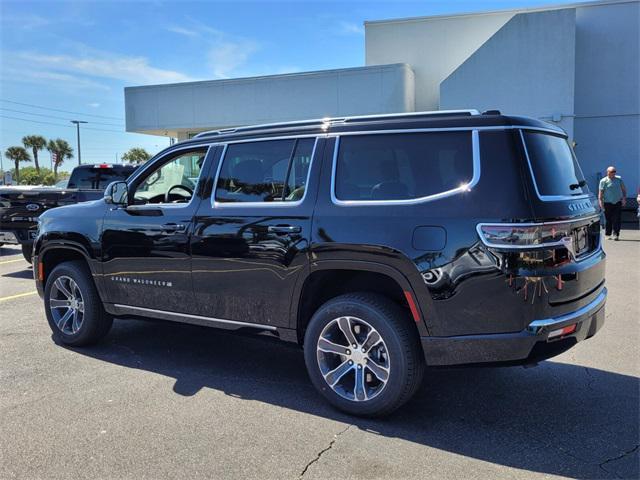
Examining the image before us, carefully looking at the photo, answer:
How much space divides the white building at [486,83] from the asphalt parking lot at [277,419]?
15827 mm

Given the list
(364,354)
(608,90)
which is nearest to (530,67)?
(608,90)

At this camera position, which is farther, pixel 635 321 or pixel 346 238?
pixel 635 321

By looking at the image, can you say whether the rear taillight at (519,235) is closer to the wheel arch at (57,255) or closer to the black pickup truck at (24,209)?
the wheel arch at (57,255)

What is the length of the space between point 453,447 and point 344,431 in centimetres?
69

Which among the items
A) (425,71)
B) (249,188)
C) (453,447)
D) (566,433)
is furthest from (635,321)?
(425,71)

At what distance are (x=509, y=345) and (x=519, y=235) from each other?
0.65m

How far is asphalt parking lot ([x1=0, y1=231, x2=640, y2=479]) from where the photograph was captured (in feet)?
10.1

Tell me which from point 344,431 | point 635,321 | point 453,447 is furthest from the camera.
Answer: point 635,321

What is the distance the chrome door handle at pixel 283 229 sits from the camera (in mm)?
3803

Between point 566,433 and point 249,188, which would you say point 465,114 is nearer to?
point 249,188

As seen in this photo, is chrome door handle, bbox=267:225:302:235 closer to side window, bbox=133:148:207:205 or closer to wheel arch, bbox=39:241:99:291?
side window, bbox=133:148:207:205

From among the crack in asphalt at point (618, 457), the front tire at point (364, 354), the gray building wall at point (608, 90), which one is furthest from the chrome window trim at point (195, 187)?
the gray building wall at point (608, 90)

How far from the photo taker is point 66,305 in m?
5.27

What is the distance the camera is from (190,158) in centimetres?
471
